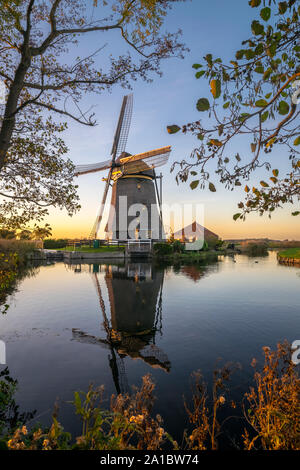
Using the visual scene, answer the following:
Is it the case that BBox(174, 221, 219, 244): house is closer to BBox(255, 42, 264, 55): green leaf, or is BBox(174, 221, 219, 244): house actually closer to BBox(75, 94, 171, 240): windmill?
BBox(75, 94, 171, 240): windmill

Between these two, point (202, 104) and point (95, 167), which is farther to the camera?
point (95, 167)

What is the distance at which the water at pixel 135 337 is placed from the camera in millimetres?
4996

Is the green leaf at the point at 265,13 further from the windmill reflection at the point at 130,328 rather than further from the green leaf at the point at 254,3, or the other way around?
the windmill reflection at the point at 130,328

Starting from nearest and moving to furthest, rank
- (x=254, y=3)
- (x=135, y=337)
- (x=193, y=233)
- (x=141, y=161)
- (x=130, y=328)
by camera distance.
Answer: (x=254, y=3) → (x=135, y=337) → (x=130, y=328) → (x=141, y=161) → (x=193, y=233)

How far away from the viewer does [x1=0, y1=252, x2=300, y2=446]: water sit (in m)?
5.00

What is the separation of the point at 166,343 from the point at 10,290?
478 inches

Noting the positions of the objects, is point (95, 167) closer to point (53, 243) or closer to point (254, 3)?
point (53, 243)

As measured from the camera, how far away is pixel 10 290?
49.8ft

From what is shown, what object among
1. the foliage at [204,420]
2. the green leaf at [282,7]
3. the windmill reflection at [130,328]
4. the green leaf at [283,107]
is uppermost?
the green leaf at [282,7]

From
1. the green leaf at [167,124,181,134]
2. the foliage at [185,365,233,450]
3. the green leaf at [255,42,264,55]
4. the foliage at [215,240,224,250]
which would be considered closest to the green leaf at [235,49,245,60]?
the green leaf at [255,42,264,55]

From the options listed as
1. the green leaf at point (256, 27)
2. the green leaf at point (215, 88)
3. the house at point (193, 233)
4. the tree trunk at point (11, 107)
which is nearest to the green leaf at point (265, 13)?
the green leaf at point (256, 27)

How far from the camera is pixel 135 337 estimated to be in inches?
305

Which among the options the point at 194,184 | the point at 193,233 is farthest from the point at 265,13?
the point at 193,233

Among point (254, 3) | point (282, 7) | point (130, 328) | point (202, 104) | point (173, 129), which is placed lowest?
point (130, 328)
